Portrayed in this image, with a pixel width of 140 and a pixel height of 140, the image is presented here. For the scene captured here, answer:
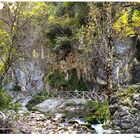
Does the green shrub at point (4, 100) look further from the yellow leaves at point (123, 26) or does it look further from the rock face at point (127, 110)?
the yellow leaves at point (123, 26)

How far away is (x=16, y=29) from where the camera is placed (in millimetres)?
4410

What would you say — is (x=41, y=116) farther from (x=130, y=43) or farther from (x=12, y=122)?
(x=130, y=43)

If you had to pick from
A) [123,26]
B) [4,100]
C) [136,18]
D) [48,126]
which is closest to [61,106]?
[48,126]

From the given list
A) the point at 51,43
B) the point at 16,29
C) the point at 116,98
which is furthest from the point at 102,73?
the point at 16,29

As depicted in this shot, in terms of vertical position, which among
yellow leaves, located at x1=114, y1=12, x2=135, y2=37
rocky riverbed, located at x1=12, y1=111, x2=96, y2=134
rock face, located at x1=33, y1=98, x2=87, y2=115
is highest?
yellow leaves, located at x1=114, y1=12, x2=135, y2=37

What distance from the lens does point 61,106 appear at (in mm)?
4367

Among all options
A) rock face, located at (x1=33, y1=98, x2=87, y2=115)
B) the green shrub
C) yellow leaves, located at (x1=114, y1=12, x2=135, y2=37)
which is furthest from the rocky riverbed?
yellow leaves, located at (x1=114, y1=12, x2=135, y2=37)

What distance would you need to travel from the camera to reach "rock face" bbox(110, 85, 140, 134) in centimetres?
423

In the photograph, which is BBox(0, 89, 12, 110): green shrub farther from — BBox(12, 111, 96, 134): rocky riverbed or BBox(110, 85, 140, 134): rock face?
BBox(110, 85, 140, 134): rock face

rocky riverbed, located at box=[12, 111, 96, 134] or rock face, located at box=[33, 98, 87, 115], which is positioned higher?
rock face, located at box=[33, 98, 87, 115]

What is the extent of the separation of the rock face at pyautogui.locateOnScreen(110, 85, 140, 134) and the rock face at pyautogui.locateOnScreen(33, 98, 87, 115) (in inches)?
14.5

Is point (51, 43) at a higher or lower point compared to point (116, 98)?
higher

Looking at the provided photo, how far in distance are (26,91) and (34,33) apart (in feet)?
2.41

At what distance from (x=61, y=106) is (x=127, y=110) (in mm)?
742
